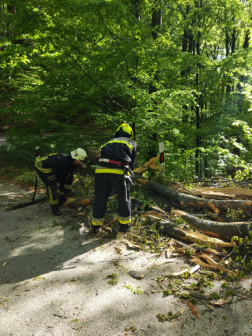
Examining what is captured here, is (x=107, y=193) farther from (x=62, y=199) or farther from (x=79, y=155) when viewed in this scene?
(x=62, y=199)

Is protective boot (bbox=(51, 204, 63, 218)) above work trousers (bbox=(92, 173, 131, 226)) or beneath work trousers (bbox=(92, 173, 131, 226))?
beneath

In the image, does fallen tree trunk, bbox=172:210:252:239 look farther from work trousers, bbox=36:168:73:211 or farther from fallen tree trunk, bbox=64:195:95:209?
work trousers, bbox=36:168:73:211

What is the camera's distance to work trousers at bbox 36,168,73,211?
15.4 feet

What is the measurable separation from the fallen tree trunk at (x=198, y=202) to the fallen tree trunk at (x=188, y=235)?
0.97 m

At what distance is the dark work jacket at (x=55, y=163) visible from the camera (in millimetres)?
4523

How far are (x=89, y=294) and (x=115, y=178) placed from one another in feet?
5.89

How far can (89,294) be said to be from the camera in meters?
2.52

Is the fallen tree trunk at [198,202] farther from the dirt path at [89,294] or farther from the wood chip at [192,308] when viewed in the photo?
the wood chip at [192,308]

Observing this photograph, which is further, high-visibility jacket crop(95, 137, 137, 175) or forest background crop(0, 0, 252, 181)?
forest background crop(0, 0, 252, 181)

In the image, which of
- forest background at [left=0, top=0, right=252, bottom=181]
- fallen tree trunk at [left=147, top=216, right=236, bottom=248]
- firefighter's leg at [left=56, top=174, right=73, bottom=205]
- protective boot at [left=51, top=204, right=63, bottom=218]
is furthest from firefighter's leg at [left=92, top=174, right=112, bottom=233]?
forest background at [left=0, top=0, right=252, bottom=181]

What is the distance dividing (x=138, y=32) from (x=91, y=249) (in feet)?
18.2

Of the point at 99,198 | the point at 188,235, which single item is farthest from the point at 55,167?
the point at 188,235

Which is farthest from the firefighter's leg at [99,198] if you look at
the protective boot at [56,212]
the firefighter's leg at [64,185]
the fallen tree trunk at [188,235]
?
the firefighter's leg at [64,185]

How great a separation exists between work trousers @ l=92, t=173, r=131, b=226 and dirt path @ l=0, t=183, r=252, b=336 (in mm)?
387
